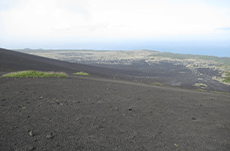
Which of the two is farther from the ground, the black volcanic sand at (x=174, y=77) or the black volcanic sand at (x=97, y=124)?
the black volcanic sand at (x=97, y=124)

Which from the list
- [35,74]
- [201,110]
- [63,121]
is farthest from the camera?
[35,74]

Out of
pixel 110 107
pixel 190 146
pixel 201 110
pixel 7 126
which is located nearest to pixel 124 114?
pixel 110 107

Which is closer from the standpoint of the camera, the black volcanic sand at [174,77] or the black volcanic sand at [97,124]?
the black volcanic sand at [97,124]

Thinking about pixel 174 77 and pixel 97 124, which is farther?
pixel 174 77

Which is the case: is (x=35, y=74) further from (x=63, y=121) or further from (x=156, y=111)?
(x=156, y=111)

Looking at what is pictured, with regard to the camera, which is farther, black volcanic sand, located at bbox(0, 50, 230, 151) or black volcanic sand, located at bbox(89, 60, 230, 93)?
black volcanic sand, located at bbox(89, 60, 230, 93)

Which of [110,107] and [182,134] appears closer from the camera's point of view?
[182,134]

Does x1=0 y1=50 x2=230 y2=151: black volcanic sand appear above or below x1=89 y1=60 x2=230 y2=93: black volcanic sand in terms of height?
above

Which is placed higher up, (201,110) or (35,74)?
(35,74)

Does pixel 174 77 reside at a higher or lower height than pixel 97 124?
lower

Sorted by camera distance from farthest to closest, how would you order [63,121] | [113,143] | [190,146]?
[63,121]
[190,146]
[113,143]
